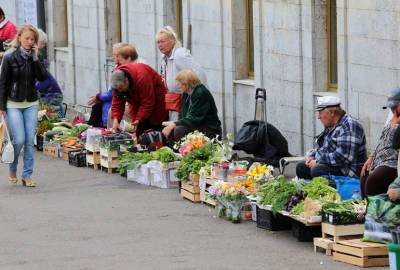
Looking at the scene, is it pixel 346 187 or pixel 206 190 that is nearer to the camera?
pixel 346 187

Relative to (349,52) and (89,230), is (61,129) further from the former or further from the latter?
(89,230)

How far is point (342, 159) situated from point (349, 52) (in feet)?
12.4

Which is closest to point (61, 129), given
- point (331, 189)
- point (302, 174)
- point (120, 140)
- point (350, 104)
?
point (120, 140)

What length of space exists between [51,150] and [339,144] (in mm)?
7516

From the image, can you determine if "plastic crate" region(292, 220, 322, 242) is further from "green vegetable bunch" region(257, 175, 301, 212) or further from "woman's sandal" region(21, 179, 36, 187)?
"woman's sandal" region(21, 179, 36, 187)

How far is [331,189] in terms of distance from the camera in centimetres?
1336

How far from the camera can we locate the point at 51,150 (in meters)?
21.1

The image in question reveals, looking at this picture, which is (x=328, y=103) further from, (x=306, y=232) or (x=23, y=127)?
(x=23, y=127)

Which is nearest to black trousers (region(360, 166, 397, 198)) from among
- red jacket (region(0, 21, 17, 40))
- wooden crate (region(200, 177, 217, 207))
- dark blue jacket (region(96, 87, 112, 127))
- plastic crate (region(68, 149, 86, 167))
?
wooden crate (region(200, 177, 217, 207))

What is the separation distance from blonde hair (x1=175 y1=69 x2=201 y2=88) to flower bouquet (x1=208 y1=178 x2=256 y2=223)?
2.75m

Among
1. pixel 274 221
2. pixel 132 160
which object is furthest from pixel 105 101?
pixel 274 221

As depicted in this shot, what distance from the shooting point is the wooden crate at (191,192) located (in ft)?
52.4

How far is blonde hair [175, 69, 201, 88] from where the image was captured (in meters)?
17.4

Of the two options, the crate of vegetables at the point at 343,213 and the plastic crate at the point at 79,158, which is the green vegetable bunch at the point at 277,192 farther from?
the plastic crate at the point at 79,158
